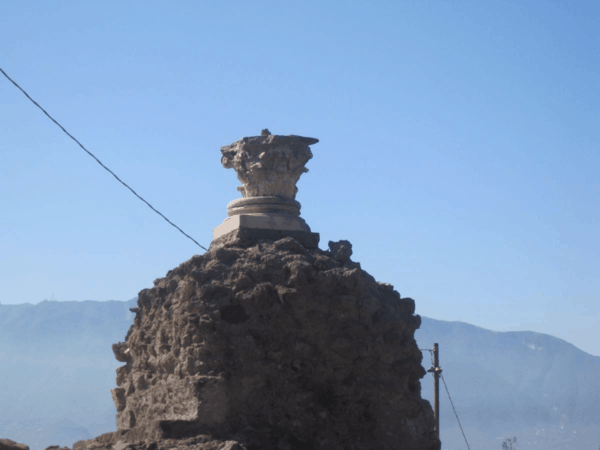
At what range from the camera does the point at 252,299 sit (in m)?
8.74

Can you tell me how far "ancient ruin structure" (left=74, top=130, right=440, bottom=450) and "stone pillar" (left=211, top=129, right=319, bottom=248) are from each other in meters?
0.53

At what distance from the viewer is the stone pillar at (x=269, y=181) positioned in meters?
10.0

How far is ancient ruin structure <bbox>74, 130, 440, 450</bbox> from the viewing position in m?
8.35

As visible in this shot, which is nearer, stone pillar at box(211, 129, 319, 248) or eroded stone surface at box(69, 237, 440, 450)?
eroded stone surface at box(69, 237, 440, 450)

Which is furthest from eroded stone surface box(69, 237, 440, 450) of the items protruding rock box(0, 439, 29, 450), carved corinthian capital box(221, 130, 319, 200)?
carved corinthian capital box(221, 130, 319, 200)

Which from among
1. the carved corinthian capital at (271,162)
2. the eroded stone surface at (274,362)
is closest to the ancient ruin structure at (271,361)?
the eroded stone surface at (274,362)

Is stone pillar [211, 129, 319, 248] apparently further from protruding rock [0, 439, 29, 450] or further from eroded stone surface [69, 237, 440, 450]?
protruding rock [0, 439, 29, 450]

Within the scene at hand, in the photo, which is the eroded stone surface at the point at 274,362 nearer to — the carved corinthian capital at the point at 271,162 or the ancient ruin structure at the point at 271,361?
the ancient ruin structure at the point at 271,361

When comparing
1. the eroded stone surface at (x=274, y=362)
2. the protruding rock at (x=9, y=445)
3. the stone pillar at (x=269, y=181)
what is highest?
the stone pillar at (x=269, y=181)

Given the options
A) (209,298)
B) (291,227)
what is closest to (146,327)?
(209,298)

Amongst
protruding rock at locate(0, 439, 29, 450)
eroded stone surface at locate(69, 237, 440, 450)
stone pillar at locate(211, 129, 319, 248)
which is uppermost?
stone pillar at locate(211, 129, 319, 248)

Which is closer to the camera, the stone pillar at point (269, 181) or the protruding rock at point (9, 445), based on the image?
the protruding rock at point (9, 445)

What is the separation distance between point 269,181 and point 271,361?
2394mm

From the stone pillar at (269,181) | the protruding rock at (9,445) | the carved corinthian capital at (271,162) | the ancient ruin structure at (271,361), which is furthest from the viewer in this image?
the carved corinthian capital at (271,162)
